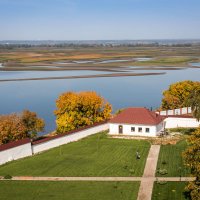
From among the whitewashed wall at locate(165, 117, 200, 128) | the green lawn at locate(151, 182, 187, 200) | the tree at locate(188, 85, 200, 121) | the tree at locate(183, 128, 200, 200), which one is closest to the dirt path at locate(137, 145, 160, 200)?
the green lawn at locate(151, 182, 187, 200)

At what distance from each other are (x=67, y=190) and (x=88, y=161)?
8978mm

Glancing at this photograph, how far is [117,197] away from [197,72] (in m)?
104

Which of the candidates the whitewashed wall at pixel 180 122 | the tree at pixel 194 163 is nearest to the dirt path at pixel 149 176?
the tree at pixel 194 163

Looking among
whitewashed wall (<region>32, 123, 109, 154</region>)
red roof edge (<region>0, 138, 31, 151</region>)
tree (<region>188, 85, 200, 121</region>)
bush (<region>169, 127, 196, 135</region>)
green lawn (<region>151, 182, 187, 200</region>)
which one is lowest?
bush (<region>169, 127, 196, 135</region>)

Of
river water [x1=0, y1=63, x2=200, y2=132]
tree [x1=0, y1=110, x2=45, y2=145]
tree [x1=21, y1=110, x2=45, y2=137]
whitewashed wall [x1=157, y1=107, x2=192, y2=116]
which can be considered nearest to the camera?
tree [x1=0, y1=110, x2=45, y2=145]

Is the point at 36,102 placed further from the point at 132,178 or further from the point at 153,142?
the point at 132,178

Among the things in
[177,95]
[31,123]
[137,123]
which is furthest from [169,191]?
[177,95]

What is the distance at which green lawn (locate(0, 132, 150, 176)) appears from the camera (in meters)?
38.3

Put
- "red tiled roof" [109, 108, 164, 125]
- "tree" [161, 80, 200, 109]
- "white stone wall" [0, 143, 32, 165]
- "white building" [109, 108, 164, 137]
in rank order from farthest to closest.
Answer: "tree" [161, 80, 200, 109] → "red tiled roof" [109, 108, 164, 125] → "white building" [109, 108, 164, 137] → "white stone wall" [0, 143, 32, 165]

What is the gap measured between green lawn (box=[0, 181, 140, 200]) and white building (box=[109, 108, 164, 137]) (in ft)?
61.8

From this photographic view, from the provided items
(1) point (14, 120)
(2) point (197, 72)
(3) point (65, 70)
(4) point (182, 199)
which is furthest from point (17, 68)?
(4) point (182, 199)

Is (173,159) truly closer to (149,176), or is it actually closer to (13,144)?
(149,176)

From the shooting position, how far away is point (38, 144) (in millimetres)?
46969

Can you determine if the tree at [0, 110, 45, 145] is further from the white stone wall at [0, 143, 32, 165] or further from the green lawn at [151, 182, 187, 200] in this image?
the green lawn at [151, 182, 187, 200]
